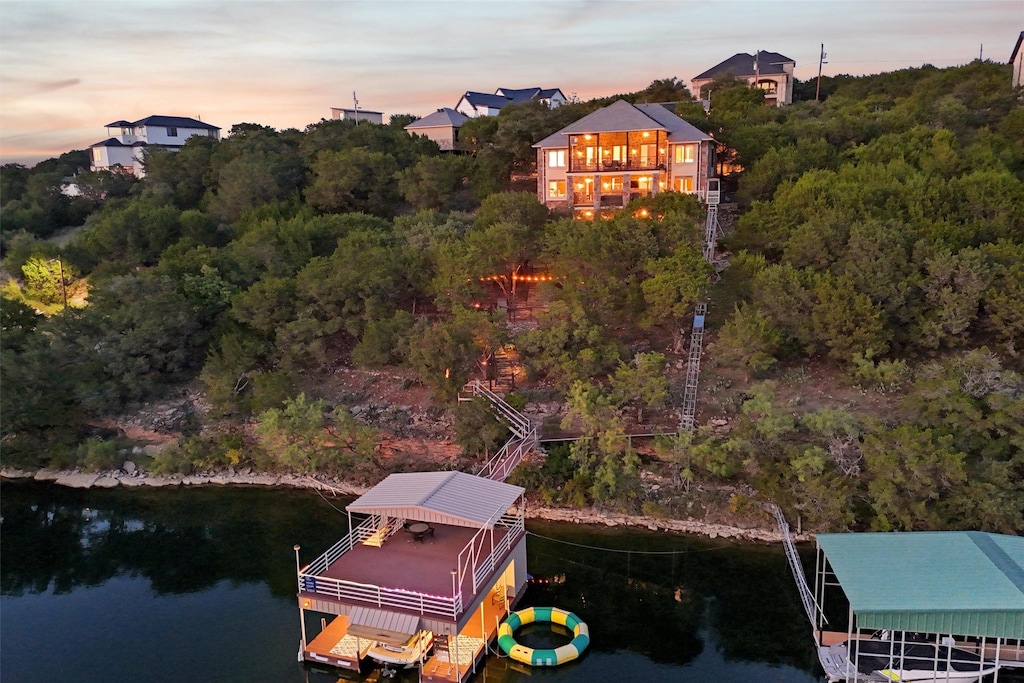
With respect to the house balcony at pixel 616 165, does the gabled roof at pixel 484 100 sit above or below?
above

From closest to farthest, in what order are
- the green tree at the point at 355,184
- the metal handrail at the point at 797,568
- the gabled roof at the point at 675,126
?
the metal handrail at the point at 797,568 → the gabled roof at the point at 675,126 → the green tree at the point at 355,184

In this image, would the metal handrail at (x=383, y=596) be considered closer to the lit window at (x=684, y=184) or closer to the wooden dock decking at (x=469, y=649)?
the wooden dock decking at (x=469, y=649)

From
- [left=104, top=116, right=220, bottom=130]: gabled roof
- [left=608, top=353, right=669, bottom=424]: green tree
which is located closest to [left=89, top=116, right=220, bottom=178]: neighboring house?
[left=104, top=116, right=220, bottom=130]: gabled roof

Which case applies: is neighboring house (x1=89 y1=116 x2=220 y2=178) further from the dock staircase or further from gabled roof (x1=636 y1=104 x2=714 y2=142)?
the dock staircase

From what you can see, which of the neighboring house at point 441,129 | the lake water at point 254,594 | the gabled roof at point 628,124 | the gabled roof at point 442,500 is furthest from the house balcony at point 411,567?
the neighboring house at point 441,129

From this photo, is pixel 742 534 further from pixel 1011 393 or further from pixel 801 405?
pixel 1011 393

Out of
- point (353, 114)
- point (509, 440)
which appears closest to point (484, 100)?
point (353, 114)

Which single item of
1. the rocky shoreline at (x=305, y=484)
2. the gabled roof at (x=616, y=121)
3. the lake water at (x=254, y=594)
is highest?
the gabled roof at (x=616, y=121)
